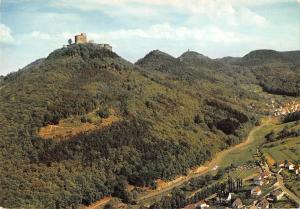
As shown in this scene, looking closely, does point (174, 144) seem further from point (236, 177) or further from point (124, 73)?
point (124, 73)

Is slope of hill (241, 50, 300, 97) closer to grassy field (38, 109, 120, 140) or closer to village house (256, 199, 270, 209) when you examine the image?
grassy field (38, 109, 120, 140)

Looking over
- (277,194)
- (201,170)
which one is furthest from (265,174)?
(201,170)

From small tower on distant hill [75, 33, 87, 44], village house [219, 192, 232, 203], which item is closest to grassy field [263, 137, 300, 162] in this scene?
village house [219, 192, 232, 203]

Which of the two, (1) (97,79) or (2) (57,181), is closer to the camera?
(2) (57,181)

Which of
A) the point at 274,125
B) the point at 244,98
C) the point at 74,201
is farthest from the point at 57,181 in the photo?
the point at 244,98

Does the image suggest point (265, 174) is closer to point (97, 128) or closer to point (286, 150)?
point (286, 150)

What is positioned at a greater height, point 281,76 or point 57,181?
point 281,76

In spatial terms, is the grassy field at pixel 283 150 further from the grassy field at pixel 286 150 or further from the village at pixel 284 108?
the village at pixel 284 108
